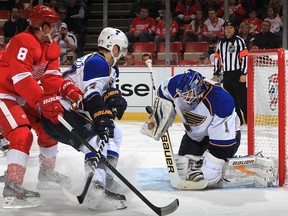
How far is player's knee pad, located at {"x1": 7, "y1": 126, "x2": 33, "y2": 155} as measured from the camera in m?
3.22

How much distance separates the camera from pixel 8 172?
3.24 meters

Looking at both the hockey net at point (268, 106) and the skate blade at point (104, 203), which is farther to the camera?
the hockey net at point (268, 106)

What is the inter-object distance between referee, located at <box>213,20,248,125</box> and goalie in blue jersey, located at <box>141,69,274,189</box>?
3182 millimetres

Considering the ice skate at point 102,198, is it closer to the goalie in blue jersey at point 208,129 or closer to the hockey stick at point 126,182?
the hockey stick at point 126,182

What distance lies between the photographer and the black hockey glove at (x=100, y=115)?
312 centimetres

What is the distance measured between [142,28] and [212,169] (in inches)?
226

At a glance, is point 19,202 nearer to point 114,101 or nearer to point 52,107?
point 52,107

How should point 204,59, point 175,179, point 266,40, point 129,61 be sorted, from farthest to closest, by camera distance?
point 129,61 < point 204,59 < point 266,40 < point 175,179

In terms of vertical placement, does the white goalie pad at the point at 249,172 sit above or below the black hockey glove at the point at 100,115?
below

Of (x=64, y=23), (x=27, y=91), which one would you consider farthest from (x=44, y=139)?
(x=64, y=23)

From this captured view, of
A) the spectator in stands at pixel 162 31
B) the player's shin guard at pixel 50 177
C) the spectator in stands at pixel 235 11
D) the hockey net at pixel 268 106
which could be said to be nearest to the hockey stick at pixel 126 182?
the player's shin guard at pixel 50 177

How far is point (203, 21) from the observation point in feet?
29.5

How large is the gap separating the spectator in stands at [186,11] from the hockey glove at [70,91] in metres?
6.11

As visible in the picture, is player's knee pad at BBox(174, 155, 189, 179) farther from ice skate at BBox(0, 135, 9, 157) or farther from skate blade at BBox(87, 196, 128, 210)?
ice skate at BBox(0, 135, 9, 157)
